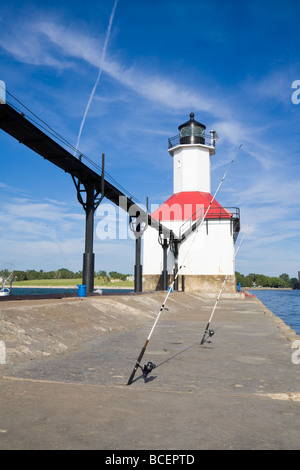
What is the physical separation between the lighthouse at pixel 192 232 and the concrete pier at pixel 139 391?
2647cm

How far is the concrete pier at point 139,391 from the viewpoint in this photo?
305 centimetres

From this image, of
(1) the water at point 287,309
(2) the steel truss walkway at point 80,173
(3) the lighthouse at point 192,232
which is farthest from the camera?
(3) the lighthouse at point 192,232

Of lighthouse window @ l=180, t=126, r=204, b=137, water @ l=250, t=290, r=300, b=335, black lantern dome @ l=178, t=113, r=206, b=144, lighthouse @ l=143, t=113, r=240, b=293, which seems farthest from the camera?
lighthouse window @ l=180, t=126, r=204, b=137


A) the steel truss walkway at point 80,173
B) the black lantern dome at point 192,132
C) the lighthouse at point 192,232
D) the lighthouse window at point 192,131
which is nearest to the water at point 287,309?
the lighthouse at point 192,232

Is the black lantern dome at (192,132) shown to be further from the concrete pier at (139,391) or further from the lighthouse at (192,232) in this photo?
the concrete pier at (139,391)

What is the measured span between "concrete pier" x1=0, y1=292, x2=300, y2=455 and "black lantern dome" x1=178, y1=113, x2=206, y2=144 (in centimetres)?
3871

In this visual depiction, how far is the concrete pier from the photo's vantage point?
10.00 feet

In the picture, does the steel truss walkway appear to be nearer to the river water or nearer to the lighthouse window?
the river water

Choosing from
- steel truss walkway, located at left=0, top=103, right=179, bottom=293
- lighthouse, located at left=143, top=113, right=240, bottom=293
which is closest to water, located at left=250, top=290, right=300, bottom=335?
lighthouse, located at left=143, top=113, right=240, bottom=293

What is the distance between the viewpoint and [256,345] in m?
8.21

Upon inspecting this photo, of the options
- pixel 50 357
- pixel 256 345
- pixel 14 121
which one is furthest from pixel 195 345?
pixel 14 121

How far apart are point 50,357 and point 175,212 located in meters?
35.3

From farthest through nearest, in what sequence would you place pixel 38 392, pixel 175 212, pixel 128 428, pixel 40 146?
pixel 175 212 → pixel 40 146 → pixel 38 392 → pixel 128 428
